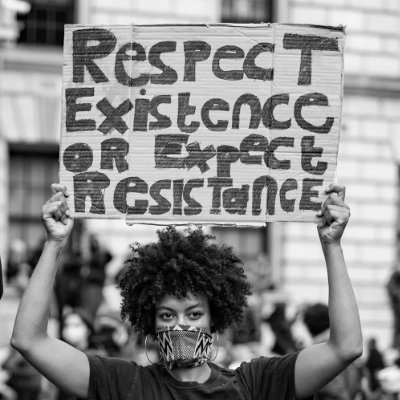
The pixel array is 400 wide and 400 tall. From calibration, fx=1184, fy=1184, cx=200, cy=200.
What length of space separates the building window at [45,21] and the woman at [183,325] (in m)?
14.2

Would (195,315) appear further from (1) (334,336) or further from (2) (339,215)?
(2) (339,215)

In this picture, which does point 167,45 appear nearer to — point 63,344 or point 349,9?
point 63,344

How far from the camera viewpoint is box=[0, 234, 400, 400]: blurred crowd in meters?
7.13

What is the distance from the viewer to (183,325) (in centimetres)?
421

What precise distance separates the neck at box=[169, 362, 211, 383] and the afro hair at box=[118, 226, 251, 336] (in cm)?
22

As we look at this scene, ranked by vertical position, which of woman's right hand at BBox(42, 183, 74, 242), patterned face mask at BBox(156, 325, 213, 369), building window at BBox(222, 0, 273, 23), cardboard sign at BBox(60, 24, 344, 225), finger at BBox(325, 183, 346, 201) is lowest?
patterned face mask at BBox(156, 325, 213, 369)

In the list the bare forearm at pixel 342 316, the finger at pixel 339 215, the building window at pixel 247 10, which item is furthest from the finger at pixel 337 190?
the building window at pixel 247 10

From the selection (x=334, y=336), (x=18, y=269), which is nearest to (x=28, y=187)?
(x=18, y=269)

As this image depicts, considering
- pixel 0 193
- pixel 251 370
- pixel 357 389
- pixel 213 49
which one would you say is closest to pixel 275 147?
pixel 213 49

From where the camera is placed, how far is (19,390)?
9633 millimetres

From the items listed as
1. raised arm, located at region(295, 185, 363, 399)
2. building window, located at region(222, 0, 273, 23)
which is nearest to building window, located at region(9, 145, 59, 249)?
building window, located at region(222, 0, 273, 23)

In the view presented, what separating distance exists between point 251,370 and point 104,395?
21.2 inches

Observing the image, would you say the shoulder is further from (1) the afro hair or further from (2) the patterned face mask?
(1) the afro hair

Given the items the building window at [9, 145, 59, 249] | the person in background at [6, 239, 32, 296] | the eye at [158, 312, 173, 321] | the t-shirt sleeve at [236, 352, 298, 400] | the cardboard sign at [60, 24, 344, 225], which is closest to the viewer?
the t-shirt sleeve at [236, 352, 298, 400]
